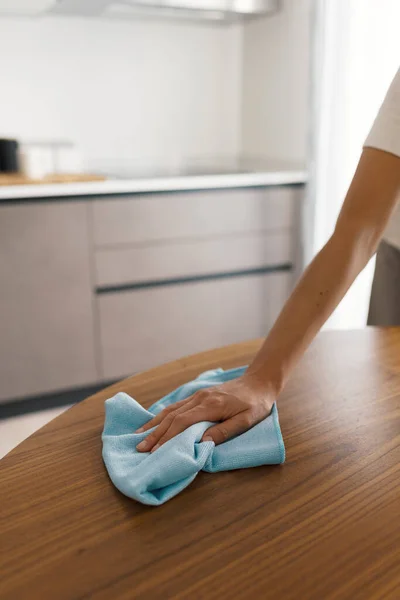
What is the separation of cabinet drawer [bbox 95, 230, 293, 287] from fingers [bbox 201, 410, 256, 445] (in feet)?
5.45

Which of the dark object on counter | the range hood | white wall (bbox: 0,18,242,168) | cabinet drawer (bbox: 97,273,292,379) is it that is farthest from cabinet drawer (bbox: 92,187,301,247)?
the range hood

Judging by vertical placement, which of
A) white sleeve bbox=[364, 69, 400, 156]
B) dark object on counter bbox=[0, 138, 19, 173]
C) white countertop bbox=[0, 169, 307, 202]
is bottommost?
white countertop bbox=[0, 169, 307, 202]

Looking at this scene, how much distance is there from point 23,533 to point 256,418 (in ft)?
1.05

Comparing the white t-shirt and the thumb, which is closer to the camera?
the thumb

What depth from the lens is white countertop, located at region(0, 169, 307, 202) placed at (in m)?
2.17

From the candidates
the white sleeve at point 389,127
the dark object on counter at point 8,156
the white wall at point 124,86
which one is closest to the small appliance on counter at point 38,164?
the dark object on counter at point 8,156

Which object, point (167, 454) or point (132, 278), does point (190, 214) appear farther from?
point (167, 454)

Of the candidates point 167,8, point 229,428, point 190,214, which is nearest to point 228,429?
point 229,428

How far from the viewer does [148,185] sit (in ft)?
7.68

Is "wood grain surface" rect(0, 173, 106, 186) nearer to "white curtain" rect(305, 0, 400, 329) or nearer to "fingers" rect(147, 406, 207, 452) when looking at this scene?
"white curtain" rect(305, 0, 400, 329)

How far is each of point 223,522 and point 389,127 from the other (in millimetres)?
670

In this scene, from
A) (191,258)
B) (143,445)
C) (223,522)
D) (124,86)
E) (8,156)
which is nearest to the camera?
(223,522)

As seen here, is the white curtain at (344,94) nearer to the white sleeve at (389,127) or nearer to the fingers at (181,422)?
the white sleeve at (389,127)

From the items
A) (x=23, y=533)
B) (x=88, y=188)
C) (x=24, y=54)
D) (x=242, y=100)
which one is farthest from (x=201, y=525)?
(x=242, y=100)
